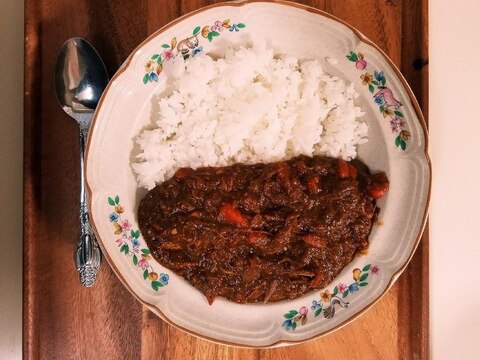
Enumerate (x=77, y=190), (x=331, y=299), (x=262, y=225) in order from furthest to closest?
(x=77, y=190) < (x=331, y=299) < (x=262, y=225)

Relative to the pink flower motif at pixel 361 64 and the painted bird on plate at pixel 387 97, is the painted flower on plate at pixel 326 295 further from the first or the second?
the pink flower motif at pixel 361 64

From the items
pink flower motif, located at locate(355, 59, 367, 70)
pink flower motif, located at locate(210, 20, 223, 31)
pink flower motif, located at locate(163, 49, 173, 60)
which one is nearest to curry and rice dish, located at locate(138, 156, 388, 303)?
pink flower motif, located at locate(355, 59, 367, 70)

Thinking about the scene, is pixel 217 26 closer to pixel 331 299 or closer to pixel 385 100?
pixel 385 100

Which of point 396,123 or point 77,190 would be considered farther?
point 77,190

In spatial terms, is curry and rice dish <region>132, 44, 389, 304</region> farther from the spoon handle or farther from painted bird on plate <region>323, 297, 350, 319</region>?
the spoon handle

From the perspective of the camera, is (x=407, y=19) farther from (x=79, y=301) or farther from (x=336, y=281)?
(x=79, y=301)

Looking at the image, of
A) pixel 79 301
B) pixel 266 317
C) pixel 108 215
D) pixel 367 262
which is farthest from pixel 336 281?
pixel 79 301

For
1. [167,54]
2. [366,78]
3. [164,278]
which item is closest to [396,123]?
[366,78]
